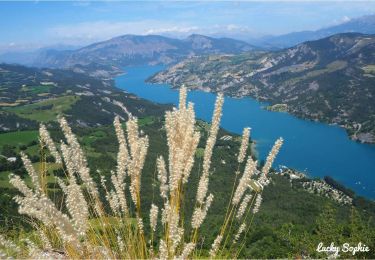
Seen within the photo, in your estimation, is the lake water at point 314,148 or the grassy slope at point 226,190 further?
the lake water at point 314,148

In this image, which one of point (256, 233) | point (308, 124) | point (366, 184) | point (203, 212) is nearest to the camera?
point (203, 212)

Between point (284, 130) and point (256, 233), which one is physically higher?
point (256, 233)

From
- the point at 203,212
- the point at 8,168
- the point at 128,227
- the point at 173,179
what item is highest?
the point at 173,179

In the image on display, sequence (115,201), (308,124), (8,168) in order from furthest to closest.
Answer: (308,124) < (8,168) < (115,201)

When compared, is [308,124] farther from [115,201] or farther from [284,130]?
[115,201]

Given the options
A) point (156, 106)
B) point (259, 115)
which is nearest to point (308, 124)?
point (259, 115)

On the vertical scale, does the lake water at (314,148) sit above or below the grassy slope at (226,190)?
below

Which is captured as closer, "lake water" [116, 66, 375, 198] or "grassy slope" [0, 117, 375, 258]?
"grassy slope" [0, 117, 375, 258]

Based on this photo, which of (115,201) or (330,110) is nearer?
(115,201)

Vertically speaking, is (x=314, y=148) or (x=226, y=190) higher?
(x=226, y=190)

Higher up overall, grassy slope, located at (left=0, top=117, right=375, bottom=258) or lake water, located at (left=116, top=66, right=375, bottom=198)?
grassy slope, located at (left=0, top=117, right=375, bottom=258)

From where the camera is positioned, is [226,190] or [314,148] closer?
[226,190]
